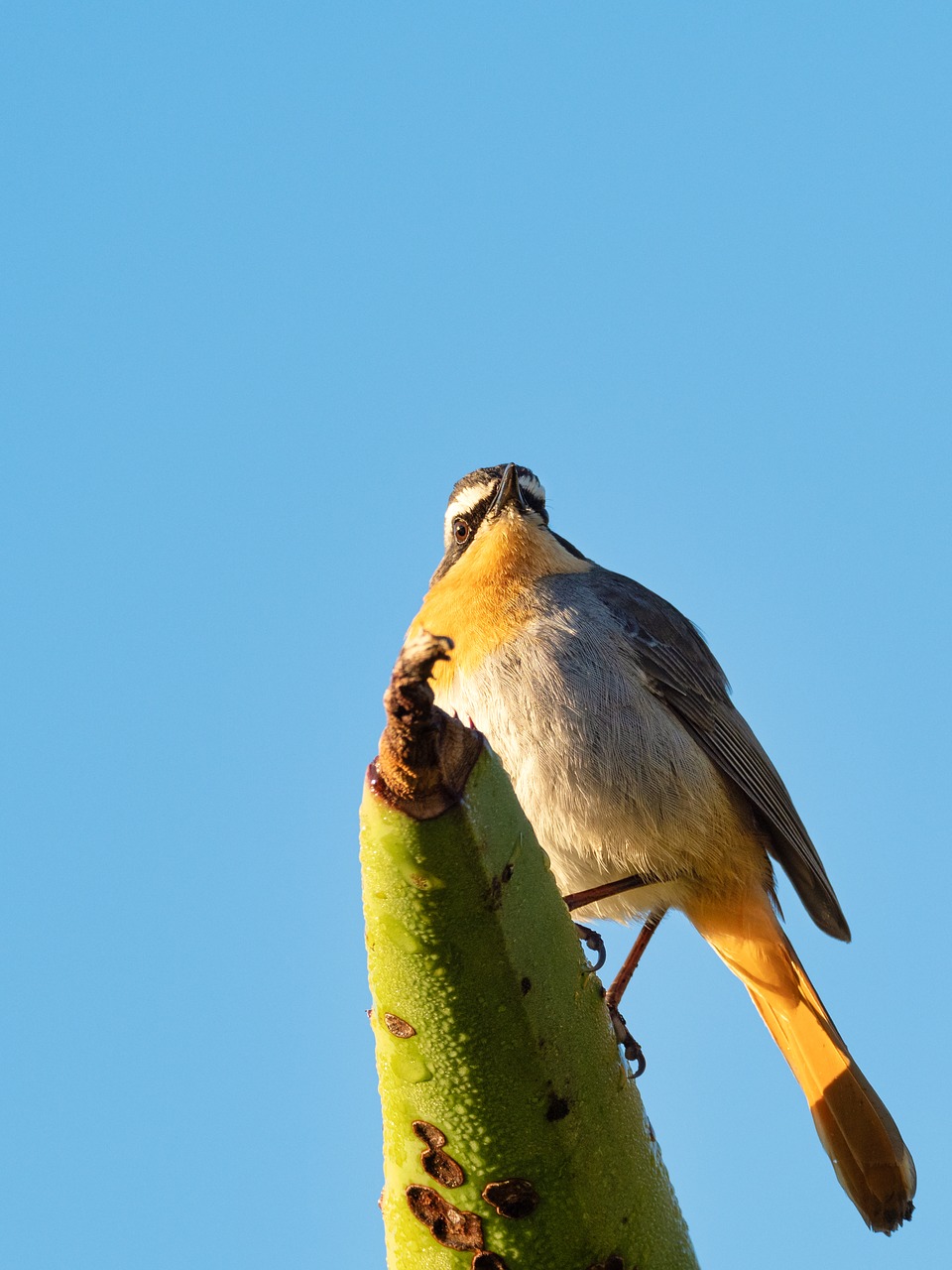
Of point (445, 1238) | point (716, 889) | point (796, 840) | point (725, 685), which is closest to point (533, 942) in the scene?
point (445, 1238)

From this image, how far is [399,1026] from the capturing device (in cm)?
267

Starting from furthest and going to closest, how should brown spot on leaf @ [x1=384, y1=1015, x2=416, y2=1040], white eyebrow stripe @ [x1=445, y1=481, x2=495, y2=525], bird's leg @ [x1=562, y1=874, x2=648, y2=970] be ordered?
white eyebrow stripe @ [x1=445, y1=481, x2=495, y2=525] < bird's leg @ [x1=562, y1=874, x2=648, y2=970] < brown spot on leaf @ [x1=384, y1=1015, x2=416, y2=1040]

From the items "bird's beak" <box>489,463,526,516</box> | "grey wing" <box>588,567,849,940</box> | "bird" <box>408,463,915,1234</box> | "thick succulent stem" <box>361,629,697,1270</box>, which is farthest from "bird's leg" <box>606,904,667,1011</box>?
"thick succulent stem" <box>361,629,697,1270</box>

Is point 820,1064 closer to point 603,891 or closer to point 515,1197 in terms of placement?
point 603,891

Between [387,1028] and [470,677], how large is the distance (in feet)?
9.91

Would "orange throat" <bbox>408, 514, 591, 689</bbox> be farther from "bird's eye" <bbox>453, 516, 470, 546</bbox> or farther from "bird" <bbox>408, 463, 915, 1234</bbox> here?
"bird's eye" <bbox>453, 516, 470, 546</bbox>

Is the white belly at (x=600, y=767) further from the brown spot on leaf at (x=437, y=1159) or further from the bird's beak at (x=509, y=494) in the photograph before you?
the brown spot on leaf at (x=437, y=1159)

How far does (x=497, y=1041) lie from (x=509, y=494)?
4.37 m

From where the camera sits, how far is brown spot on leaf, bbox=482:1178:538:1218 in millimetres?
2695

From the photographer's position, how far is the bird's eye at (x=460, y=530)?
Result: 6949 millimetres

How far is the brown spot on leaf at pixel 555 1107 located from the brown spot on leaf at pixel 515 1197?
0.49 feet

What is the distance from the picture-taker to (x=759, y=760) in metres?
6.54

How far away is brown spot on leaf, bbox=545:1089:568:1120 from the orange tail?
10.2ft

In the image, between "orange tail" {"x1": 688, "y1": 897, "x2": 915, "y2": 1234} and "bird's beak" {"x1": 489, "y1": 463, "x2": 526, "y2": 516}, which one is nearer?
"orange tail" {"x1": 688, "y1": 897, "x2": 915, "y2": 1234}
